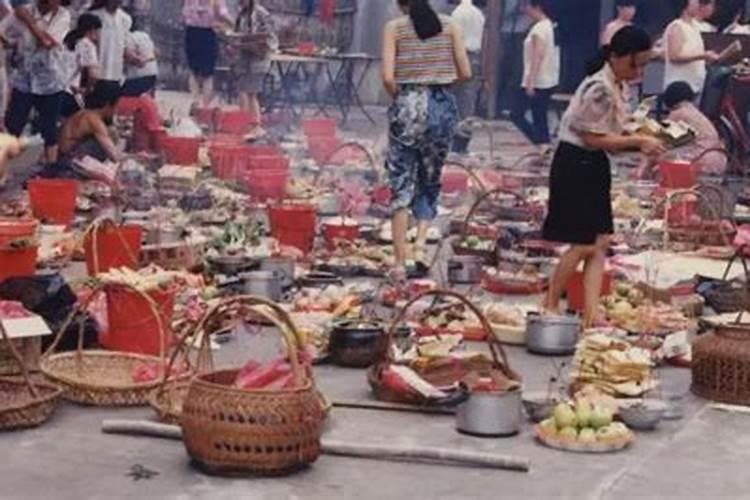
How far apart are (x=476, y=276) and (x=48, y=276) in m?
3.68

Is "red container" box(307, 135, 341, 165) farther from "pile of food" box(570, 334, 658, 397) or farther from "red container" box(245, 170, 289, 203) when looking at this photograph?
"pile of food" box(570, 334, 658, 397)

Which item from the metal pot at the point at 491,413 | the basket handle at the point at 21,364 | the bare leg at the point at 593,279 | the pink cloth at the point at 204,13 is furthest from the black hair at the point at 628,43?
the pink cloth at the point at 204,13

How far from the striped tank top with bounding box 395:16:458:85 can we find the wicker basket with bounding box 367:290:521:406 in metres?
3.06

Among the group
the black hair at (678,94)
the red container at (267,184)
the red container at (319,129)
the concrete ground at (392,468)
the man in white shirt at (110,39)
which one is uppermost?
the man in white shirt at (110,39)

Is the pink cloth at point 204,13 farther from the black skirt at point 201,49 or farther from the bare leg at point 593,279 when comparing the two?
the bare leg at point 593,279

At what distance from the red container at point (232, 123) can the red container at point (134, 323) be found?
9856mm

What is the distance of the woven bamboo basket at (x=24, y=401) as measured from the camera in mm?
6543

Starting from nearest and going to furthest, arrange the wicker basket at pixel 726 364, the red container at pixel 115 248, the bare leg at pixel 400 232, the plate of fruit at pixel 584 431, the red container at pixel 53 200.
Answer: the plate of fruit at pixel 584 431 < the wicker basket at pixel 726 364 < the red container at pixel 115 248 < the bare leg at pixel 400 232 < the red container at pixel 53 200

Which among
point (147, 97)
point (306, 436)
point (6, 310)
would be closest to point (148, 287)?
point (6, 310)

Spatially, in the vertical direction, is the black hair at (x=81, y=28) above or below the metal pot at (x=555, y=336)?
above

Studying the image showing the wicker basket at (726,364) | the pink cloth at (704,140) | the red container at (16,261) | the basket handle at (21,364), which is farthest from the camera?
the pink cloth at (704,140)

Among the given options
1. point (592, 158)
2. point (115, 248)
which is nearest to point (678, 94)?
point (592, 158)

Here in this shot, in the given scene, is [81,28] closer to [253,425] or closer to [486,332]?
[486,332]

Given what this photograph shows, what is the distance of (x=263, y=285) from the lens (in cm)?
945
